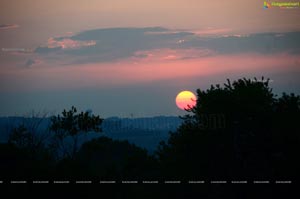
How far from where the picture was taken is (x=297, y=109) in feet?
193

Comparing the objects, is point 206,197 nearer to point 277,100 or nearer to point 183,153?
point 183,153

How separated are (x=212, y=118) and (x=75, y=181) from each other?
24.4 m

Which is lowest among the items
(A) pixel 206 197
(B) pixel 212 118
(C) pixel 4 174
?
(A) pixel 206 197

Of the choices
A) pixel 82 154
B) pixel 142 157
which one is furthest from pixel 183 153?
pixel 82 154

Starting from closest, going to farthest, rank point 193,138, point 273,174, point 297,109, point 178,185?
point 178,185 < point 273,174 < point 193,138 < point 297,109

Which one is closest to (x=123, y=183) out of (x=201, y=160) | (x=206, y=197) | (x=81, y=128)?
(x=206, y=197)

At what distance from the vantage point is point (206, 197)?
128 ft

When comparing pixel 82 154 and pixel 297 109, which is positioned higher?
pixel 297 109

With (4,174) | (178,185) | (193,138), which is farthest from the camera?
(193,138)

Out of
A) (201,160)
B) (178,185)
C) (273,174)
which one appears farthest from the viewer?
(201,160)

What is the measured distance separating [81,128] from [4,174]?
36.6 metres

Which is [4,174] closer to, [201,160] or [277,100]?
[201,160]

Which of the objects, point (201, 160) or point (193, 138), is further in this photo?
point (193, 138)

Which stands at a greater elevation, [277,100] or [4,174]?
[277,100]
